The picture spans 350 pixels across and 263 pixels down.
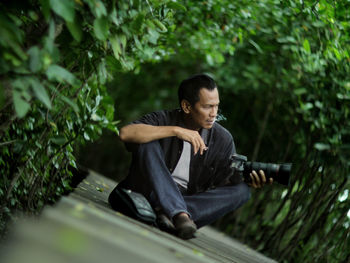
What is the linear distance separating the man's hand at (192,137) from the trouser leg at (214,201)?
31 cm

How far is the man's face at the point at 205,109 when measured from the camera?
3318 mm

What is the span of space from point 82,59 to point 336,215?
10.6 feet

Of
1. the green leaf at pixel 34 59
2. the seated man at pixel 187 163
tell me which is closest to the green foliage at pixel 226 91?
the green leaf at pixel 34 59

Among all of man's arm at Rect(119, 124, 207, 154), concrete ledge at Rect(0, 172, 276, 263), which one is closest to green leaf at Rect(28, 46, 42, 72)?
concrete ledge at Rect(0, 172, 276, 263)

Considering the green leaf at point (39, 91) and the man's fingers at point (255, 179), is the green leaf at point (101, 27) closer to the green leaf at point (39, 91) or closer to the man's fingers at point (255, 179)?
the green leaf at point (39, 91)

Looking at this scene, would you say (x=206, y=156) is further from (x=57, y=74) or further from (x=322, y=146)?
(x=57, y=74)

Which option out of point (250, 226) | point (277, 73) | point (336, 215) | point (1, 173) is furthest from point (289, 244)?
point (1, 173)

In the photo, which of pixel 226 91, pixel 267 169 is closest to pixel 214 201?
pixel 267 169

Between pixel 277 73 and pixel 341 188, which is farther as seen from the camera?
pixel 277 73

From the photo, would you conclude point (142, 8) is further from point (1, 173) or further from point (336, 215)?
point (336, 215)

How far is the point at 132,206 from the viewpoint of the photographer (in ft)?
9.36

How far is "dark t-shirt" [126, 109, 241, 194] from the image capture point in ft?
11.2

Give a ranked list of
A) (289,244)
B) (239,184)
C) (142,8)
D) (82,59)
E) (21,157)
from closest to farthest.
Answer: (142,8), (82,59), (21,157), (239,184), (289,244)

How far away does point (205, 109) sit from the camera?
10.9ft
